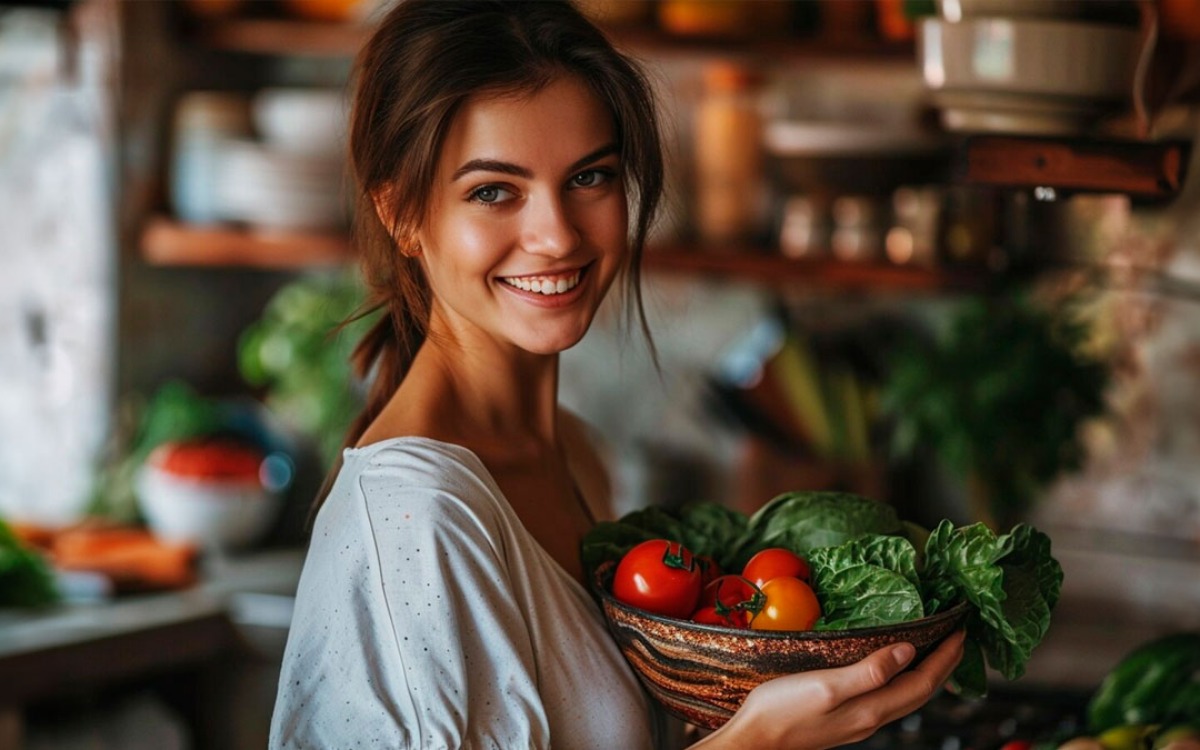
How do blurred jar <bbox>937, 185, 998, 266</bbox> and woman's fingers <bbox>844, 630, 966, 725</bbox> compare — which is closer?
woman's fingers <bbox>844, 630, 966, 725</bbox>

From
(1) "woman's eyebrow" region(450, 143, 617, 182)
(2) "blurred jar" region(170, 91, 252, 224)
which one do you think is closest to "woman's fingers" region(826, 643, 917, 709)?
(1) "woman's eyebrow" region(450, 143, 617, 182)

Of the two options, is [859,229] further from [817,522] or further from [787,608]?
[787,608]

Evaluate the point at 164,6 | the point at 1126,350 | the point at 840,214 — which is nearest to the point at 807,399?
the point at 840,214

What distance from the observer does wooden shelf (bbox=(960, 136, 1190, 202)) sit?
60.1 inches

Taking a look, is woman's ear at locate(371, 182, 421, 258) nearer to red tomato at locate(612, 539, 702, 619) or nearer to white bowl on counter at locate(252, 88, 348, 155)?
red tomato at locate(612, 539, 702, 619)

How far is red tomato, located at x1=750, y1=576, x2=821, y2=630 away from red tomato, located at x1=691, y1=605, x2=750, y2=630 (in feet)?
0.07

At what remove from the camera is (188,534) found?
10.2 feet

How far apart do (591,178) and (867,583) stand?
1.53 feet

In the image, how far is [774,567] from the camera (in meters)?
1.25

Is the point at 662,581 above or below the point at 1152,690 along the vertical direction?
above

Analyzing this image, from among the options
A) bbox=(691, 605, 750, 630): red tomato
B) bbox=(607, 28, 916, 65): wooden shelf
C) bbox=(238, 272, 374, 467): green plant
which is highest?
bbox=(607, 28, 916, 65): wooden shelf

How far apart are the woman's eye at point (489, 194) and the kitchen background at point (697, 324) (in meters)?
1.54

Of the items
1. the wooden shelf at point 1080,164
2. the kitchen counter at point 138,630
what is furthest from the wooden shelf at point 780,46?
the wooden shelf at point 1080,164

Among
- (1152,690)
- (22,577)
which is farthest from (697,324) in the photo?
(1152,690)
